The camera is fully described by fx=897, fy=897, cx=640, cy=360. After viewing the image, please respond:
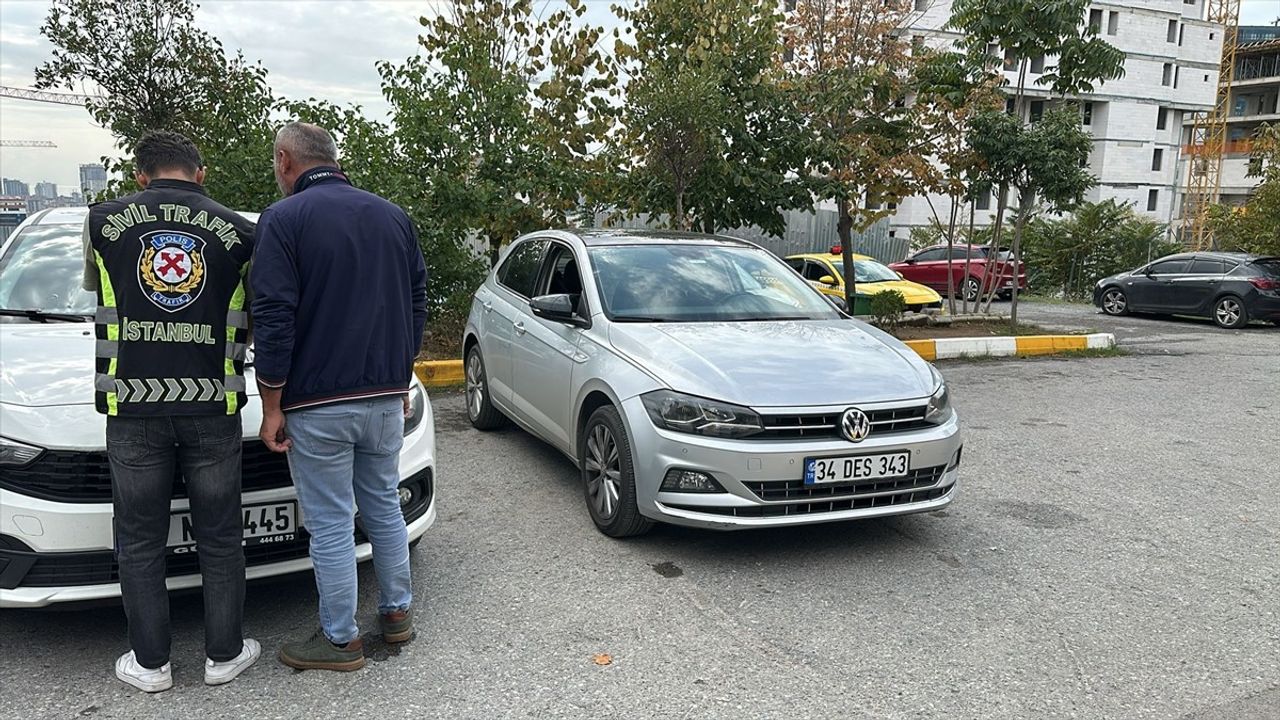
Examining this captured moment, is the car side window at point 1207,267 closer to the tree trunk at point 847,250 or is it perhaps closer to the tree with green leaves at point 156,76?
the tree trunk at point 847,250

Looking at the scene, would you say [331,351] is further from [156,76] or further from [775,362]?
[156,76]

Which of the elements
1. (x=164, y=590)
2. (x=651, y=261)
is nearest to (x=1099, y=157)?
(x=651, y=261)

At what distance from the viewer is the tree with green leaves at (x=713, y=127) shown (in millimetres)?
10594

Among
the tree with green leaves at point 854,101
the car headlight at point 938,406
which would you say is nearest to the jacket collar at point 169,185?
the car headlight at point 938,406

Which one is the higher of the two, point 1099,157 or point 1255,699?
point 1099,157

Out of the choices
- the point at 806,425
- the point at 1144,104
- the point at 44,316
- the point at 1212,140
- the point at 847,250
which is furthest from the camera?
the point at 1212,140

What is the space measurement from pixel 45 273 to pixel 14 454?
182 centimetres

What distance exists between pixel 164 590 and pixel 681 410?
219 centimetres

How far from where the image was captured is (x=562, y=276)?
5.70 m

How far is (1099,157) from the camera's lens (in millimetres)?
51094

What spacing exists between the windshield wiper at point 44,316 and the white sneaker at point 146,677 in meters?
1.84

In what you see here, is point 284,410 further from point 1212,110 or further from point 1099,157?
point 1212,110

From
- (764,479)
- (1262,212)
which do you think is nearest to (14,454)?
(764,479)

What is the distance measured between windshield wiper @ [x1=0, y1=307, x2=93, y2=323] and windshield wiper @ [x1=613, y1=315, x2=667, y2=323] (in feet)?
8.45
